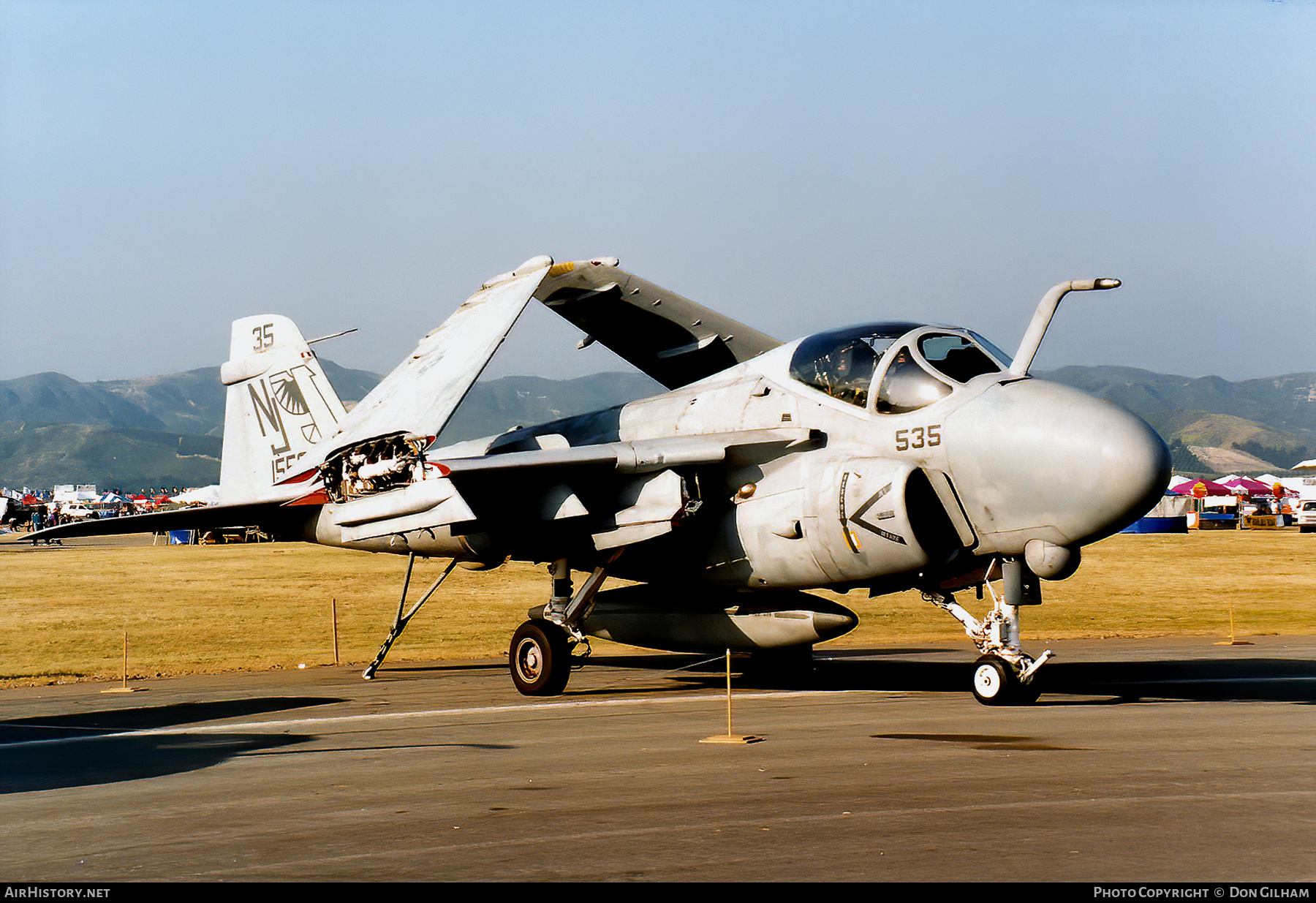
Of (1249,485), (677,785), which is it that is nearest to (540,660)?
(677,785)

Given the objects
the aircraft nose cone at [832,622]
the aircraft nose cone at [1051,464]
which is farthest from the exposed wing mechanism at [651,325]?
the aircraft nose cone at [1051,464]

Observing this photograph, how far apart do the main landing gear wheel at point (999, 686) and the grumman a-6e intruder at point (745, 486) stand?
27 mm

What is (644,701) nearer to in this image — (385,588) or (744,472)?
(744,472)

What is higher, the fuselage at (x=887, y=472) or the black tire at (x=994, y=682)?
the fuselage at (x=887, y=472)

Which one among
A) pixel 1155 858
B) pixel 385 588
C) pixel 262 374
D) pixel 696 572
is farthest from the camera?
pixel 385 588

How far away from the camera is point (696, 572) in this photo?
47.4 ft

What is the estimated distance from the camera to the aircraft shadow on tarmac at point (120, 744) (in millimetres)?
9555

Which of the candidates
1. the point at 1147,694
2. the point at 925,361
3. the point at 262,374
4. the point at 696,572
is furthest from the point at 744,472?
the point at 262,374

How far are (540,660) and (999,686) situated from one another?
5629 mm

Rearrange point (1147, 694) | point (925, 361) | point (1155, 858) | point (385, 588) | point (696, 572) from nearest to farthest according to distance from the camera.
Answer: point (1155, 858) < point (925, 361) < point (1147, 694) < point (696, 572) < point (385, 588)

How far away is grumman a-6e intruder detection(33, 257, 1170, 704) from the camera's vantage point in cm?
1177

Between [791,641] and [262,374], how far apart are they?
946cm

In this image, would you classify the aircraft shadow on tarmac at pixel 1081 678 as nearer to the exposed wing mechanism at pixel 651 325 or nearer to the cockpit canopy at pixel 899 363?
the cockpit canopy at pixel 899 363

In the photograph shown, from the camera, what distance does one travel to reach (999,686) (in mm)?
12039
